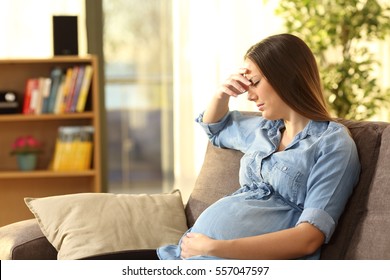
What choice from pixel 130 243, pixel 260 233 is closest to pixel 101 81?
pixel 130 243

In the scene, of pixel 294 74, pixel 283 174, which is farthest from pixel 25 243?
pixel 294 74

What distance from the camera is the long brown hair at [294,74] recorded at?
2135 millimetres

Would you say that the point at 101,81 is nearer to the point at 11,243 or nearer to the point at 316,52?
the point at 316,52

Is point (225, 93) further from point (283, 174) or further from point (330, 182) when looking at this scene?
point (330, 182)

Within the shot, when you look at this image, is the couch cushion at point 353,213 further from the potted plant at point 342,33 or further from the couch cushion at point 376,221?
the potted plant at point 342,33

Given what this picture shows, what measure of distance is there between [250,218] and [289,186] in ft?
0.44

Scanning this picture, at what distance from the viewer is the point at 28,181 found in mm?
4539

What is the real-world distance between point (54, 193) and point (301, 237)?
2789 mm

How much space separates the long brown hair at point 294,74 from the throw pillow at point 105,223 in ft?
2.02

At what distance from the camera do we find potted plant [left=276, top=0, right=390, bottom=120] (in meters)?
4.38

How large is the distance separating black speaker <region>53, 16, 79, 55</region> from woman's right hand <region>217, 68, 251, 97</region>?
2215 millimetres

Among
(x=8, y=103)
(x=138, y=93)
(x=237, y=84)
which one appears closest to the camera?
(x=237, y=84)

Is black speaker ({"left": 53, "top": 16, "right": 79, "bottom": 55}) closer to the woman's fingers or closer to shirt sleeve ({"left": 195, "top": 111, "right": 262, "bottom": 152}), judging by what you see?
shirt sleeve ({"left": 195, "top": 111, "right": 262, "bottom": 152})

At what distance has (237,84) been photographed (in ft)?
7.40
